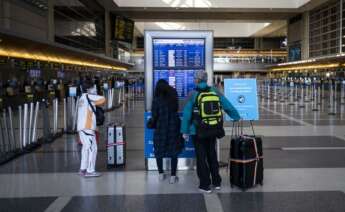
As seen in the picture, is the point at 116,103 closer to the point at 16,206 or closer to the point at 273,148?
the point at 273,148

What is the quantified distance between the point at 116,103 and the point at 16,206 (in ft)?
58.7

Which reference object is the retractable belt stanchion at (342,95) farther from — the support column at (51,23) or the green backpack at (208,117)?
the green backpack at (208,117)

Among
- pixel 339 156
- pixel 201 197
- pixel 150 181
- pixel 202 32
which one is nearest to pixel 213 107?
pixel 201 197

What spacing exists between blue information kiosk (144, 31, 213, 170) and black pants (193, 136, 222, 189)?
134cm

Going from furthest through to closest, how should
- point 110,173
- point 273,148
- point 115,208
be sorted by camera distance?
point 273,148
point 110,173
point 115,208

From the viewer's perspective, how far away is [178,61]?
25.6ft

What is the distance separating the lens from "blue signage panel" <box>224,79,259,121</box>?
7.46 metres

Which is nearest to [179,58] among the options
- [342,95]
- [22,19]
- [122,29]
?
[22,19]

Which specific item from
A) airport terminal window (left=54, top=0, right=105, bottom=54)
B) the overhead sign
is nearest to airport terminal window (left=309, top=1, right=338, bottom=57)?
the overhead sign

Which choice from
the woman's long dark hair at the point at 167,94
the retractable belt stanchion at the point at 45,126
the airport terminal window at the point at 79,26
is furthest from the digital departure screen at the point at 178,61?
the airport terminal window at the point at 79,26

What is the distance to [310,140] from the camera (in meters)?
10.9

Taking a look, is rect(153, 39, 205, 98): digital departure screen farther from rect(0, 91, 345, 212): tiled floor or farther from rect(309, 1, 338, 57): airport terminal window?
rect(309, 1, 338, 57): airport terminal window

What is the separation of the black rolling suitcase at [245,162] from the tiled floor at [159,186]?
0.14 metres


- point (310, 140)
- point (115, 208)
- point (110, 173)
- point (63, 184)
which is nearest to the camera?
point (115, 208)
